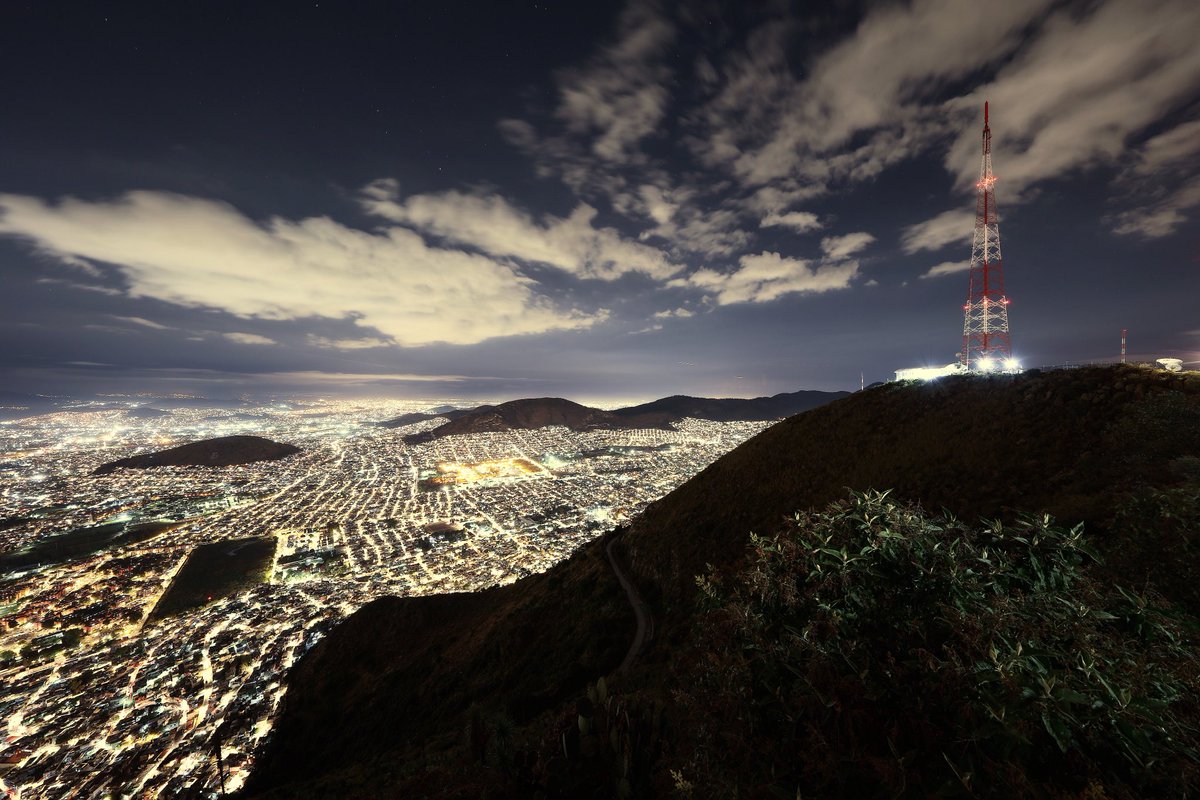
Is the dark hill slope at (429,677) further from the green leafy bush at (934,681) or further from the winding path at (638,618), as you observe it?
the green leafy bush at (934,681)

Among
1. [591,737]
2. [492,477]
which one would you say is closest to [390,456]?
[492,477]

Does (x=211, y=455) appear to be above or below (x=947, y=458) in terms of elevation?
below

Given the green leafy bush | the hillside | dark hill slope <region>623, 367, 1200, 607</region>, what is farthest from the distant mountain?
the green leafy bush

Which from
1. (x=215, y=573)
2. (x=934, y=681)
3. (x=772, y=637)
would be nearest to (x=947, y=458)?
(x=772, y=637)

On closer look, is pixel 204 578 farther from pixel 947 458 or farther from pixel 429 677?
pixel 947 458

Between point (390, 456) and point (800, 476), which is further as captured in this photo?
point (390, 456)

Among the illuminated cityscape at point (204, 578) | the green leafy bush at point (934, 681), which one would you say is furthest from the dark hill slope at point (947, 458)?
the illuminated cityscape at point (204, 578)

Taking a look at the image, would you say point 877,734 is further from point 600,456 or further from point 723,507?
point 600,456
